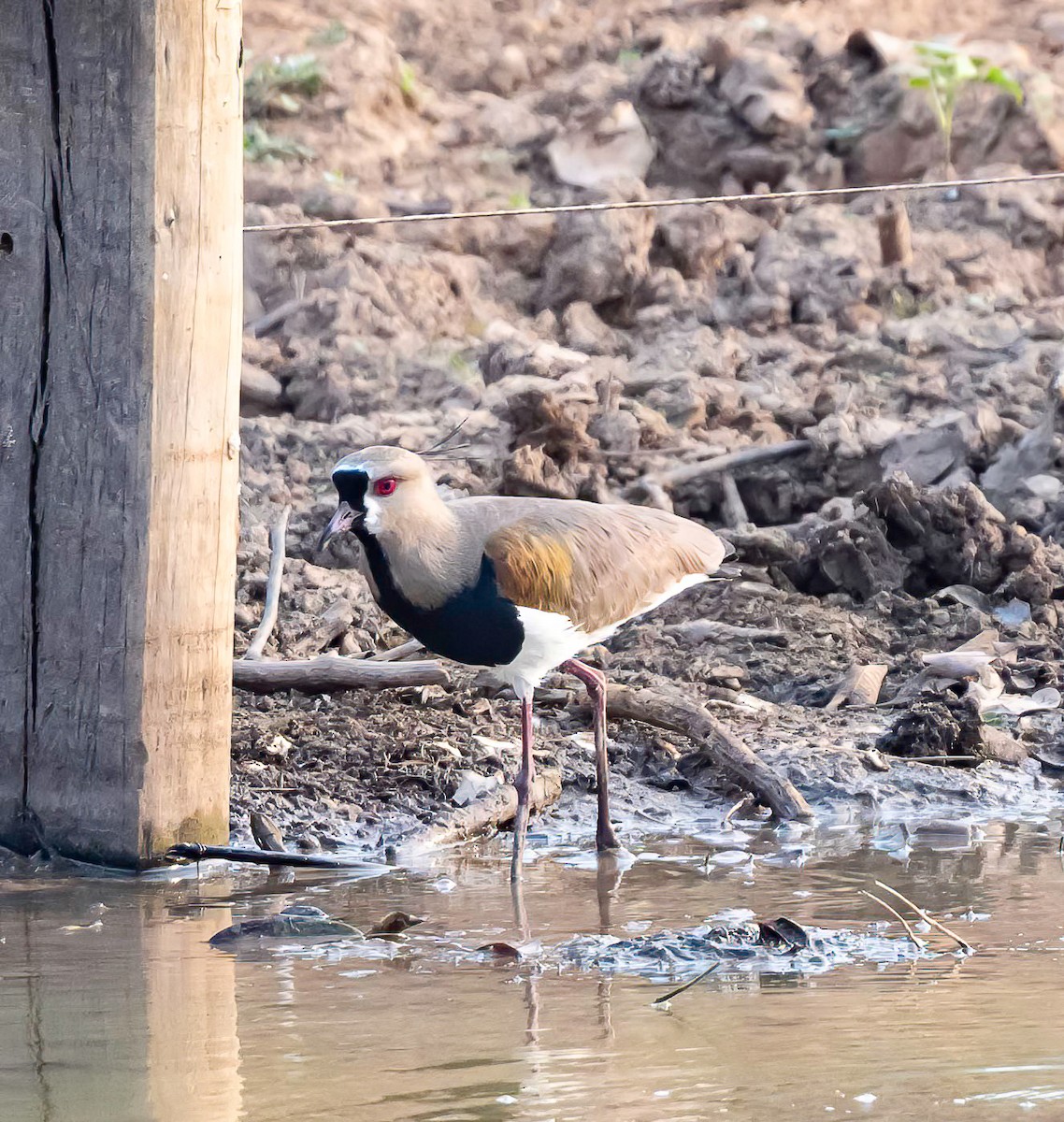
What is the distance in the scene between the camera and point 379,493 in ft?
17.4

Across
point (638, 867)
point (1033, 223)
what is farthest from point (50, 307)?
point (1033, 223)

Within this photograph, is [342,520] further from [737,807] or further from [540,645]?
[737,807]

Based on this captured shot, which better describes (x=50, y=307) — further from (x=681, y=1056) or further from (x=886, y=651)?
(x=886, y=651)

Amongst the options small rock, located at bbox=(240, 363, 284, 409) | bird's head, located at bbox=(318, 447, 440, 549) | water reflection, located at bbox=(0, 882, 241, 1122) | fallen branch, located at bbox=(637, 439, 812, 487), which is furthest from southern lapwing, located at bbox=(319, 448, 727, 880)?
small rock, located at bbox=(240, 363, 284, 409)

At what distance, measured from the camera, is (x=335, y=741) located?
6195 mm

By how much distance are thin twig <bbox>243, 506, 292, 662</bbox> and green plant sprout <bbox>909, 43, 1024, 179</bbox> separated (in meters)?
4.89

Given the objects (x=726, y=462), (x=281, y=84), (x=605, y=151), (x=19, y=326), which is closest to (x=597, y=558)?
(x=19, y=326)

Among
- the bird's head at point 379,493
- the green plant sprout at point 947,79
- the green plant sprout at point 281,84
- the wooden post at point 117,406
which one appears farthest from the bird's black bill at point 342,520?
the green plant sprout at point 947,79

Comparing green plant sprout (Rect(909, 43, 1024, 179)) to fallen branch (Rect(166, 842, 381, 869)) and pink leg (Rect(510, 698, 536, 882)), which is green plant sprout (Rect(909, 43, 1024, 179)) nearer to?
pink leg (Rect(510, 698, 536, 882))

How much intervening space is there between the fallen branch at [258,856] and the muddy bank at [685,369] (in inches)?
12.8

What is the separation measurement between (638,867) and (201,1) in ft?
8.67

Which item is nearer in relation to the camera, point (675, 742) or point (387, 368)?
point (675, 742)

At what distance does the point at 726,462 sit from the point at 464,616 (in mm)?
3073

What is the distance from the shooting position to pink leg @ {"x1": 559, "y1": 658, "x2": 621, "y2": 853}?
226 inches
